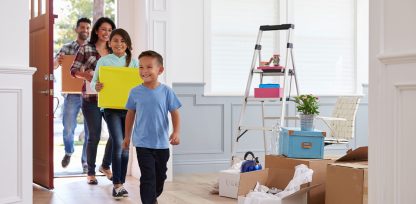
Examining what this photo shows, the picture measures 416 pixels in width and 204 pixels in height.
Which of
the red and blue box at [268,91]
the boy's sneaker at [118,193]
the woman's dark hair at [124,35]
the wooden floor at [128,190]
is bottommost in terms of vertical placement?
the wooden floor at [128,190]

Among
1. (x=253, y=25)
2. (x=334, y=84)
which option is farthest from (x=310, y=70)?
(x=253, y=25)

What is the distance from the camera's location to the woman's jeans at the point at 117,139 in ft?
13.5

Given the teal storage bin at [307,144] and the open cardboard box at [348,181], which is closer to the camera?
the open cardboard box at [348,181]

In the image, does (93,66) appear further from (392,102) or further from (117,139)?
(392,102)

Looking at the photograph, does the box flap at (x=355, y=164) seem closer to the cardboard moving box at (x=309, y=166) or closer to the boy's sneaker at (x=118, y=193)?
the cardboard moving box at (x=309, y=166)

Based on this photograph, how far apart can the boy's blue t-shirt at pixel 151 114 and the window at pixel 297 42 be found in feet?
8.13

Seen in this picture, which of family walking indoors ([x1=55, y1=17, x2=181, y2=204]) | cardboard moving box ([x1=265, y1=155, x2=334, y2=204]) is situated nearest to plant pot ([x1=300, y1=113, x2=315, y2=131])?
cardboard moving box ([x1=265, y1=155, x2=334, y2=204])

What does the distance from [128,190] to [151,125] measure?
4.59 feet

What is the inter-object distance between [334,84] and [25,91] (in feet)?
13.1

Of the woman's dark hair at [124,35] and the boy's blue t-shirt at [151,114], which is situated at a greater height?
the woman's dark hair at [124,35]

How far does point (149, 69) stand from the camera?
348cm

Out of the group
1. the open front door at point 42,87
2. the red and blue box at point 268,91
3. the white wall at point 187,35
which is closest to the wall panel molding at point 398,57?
the red and blue box at point 268,91

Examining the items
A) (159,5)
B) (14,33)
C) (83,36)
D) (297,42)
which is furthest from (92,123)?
(297,42)

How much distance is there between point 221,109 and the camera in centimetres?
602
